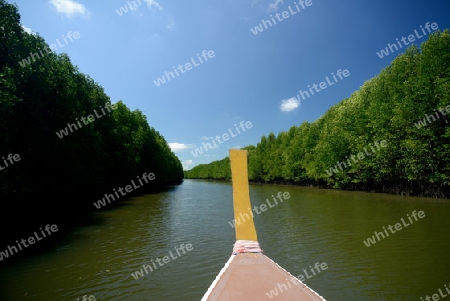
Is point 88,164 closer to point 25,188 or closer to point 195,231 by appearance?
point 25,188

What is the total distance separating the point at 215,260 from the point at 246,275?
6.44 meters

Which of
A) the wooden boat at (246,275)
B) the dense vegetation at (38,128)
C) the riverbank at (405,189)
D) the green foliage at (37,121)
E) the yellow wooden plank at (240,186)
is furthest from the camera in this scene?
the riverbank at (405,189)

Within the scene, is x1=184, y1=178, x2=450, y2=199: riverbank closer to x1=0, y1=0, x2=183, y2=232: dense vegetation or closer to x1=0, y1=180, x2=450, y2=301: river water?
x1=0, y1=180, x2=450, y2=301: river water

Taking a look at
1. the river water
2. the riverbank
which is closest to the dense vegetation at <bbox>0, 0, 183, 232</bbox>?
the river water

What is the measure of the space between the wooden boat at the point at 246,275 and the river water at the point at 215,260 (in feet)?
11.1

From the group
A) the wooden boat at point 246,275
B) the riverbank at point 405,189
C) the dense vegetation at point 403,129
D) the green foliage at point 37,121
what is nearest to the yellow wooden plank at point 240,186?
the wooden boat at point 246,275

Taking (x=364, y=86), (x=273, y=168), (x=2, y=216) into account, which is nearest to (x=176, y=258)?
(x=2, y=216)

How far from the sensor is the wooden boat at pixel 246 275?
3.00 metres

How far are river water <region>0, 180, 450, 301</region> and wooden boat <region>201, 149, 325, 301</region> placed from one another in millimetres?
3391

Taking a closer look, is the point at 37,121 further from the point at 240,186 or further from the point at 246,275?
the point at 246,275

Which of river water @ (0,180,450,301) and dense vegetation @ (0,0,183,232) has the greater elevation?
dense vegetation @ (0,0,183,232)

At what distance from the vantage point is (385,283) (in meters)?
7.16

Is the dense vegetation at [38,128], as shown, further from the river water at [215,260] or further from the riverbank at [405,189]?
the riverbank at [405,189]

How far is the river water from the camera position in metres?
6.93
